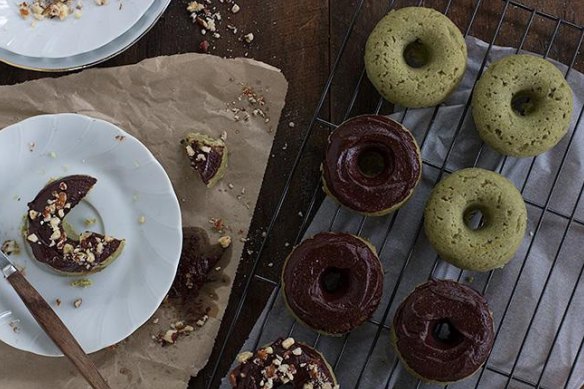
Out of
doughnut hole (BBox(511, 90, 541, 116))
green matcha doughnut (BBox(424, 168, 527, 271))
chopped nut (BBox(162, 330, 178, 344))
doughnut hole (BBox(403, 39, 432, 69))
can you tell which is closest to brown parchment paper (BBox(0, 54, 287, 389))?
chopped nut (BBox(162, 330, 178, 344))

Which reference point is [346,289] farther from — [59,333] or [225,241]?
[59,333]

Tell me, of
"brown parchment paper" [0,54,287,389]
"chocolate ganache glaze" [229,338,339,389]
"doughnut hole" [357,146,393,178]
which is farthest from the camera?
"brown parchment paper" [0,54,287,389]

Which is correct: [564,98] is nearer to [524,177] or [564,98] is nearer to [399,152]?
[524,177]

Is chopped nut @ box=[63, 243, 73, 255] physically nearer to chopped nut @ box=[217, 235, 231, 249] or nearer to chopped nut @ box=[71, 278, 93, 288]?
chopped nut @ box=[71, 278, 93, 288]

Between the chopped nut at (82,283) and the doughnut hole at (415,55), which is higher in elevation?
the doughnut hole at (415,55)

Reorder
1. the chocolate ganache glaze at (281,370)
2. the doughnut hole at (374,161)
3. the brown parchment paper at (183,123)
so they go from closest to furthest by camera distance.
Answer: the chocolate ganache glaze at (281,370)
the doughnut hole at (374,161)
the brown parchment paper at (183,123)

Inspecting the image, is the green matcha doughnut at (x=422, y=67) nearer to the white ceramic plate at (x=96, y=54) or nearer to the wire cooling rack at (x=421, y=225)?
the wire cooling rack at (x=421, y=225)

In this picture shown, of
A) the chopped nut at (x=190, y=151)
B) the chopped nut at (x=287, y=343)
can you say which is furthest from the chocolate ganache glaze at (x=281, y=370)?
the chopped nut at (x=190, y=151)

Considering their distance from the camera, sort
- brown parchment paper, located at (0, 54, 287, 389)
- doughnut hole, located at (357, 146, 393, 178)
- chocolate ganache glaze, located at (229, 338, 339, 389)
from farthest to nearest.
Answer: brown parchment paper, located at (0, 54, 287, 389) → doughnut hole, located at (357, 146, 393, 178) → chocolate ganache glaze, located at (229, 338, 339, 389)
